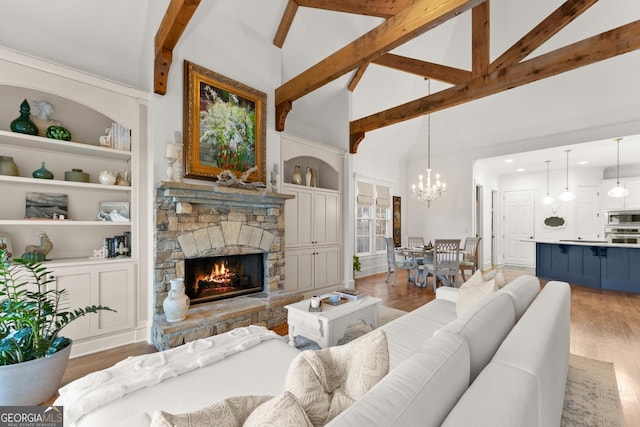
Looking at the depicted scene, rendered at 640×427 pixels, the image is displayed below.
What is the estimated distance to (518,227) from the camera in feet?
27.1

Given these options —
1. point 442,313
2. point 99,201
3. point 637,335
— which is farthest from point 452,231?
point 99,201

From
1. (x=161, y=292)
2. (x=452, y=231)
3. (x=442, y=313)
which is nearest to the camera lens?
(x=442, y=313)

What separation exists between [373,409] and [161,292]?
294 centimetres

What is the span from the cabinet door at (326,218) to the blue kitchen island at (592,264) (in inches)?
191

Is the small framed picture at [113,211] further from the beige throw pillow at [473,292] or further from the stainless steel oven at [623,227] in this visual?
the stainless steel oven at [623,227]

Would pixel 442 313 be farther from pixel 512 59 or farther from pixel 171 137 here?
pixel 512 59

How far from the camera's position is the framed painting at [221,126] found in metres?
3.25

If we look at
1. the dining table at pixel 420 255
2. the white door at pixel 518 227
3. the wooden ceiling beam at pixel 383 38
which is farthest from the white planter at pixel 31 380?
the white door at pixel 518 227

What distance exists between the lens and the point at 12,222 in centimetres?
241

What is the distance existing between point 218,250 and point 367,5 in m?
3.36

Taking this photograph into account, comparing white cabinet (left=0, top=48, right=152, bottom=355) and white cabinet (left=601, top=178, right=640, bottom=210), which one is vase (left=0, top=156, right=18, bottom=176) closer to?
white cabinet (left=0, top=48, right=152, bottom=355)

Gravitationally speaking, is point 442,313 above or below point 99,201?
below

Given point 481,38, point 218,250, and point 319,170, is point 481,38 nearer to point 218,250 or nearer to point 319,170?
point 319,170

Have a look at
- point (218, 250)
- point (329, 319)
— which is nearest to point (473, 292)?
point (329, 319)
